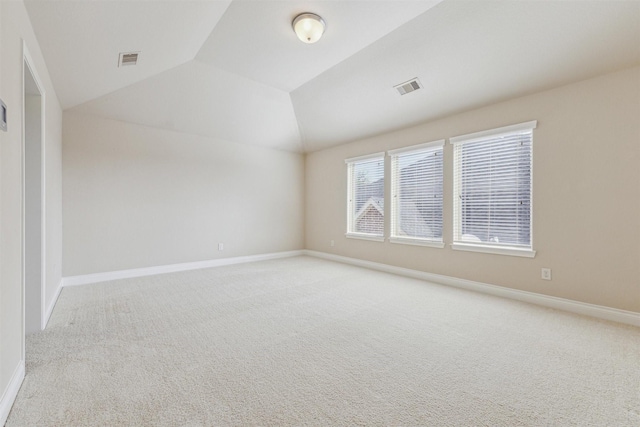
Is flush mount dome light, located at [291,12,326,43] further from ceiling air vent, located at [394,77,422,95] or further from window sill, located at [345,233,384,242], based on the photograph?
window sill, located at [345,233,384,242]

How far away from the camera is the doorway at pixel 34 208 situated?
8.20 feet

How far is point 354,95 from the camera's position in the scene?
13.8 ft

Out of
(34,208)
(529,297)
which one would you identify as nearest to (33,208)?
(34,208)

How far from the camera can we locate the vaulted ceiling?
8.03 feet

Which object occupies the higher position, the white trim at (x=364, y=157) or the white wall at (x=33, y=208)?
the white trim at (x=364, y=157)

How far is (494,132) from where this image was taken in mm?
3650

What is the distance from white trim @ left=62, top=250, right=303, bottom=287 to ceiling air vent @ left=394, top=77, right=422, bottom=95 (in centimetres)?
406

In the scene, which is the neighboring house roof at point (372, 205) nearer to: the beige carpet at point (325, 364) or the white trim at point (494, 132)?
the white trim at point (494, 132)

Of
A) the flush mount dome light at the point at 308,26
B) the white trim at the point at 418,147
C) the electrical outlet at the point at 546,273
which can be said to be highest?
the flush mount dome light at the point at 308,26

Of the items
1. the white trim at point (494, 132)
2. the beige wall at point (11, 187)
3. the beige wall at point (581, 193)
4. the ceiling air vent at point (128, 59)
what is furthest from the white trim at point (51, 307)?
the white trim at point (494, 132)

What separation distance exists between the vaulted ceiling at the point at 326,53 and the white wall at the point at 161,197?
40 cm

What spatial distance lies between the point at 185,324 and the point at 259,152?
4.04 meters

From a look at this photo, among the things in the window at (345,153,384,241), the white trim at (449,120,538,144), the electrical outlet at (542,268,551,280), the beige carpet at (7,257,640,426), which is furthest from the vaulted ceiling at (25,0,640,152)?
the beige carpet at (7,257,640,426)

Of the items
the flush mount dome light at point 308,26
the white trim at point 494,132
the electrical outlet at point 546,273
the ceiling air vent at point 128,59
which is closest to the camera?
the flush mount dome light at point 308,26
